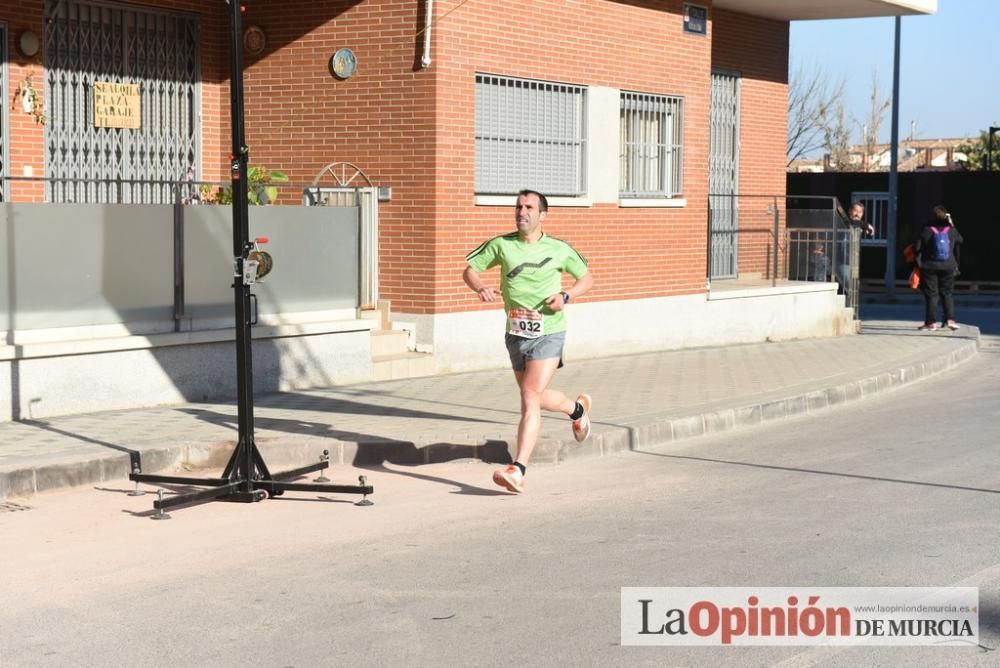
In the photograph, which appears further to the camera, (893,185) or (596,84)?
(893,185)

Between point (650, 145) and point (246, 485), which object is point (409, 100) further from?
point (246, 485)

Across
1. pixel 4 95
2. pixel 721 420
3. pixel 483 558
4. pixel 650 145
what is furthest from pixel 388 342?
pixel 483 558

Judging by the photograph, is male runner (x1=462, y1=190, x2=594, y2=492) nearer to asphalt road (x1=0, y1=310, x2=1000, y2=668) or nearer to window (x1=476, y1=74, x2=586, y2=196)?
asphalt road (x1=0, y1=310, x2=1000, y2=668)

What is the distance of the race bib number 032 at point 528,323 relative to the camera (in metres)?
9.46

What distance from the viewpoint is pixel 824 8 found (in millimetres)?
21453

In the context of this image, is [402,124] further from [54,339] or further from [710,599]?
[710,599]

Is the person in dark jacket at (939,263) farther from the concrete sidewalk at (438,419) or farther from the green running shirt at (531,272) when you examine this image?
the green running shirt at (531,272)

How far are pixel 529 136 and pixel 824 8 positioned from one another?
286 inches

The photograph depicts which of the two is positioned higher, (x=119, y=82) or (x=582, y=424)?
(x=119, y=82)

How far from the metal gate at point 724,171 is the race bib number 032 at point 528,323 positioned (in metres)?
11.2

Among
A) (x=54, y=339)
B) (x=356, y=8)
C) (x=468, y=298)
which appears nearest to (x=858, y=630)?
(x=54, y=339)

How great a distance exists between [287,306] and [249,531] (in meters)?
5.70

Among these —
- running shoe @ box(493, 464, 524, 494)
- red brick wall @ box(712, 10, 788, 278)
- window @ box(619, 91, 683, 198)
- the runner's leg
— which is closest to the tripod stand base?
running shoe @ box(493, 464, 524, 494)

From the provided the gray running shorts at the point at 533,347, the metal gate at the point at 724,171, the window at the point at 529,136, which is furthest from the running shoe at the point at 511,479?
the metal gate at the point at 724,171
